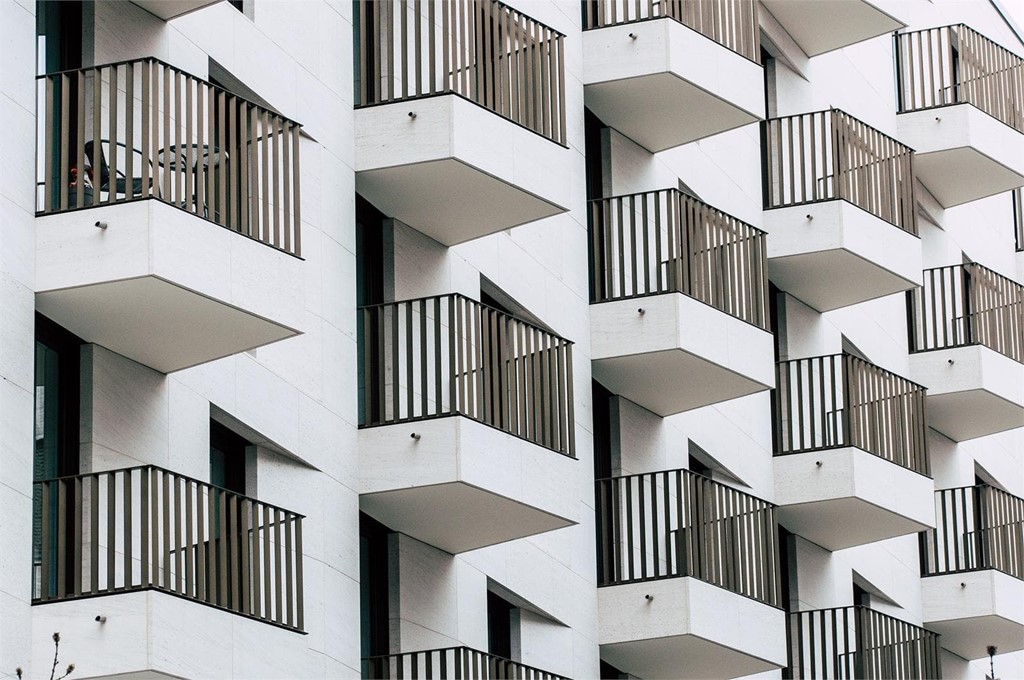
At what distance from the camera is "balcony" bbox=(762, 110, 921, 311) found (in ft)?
103

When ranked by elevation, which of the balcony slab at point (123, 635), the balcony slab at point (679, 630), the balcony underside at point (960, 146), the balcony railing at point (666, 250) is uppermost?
the balcony underside at point (960, 146)

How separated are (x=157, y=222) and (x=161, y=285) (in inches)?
18.4

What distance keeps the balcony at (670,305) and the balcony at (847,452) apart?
291 centimetres

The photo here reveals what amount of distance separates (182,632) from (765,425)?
14534mm

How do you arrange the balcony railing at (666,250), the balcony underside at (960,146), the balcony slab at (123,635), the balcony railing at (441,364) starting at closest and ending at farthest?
the balcony slab at (123,635) < the balcony railing at (441,364) < the balcony railing at (666,250) < the balcony underside at (960,146)

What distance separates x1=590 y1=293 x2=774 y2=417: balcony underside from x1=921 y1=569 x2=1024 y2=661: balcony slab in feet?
27.0

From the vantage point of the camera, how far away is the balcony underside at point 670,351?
2670cm

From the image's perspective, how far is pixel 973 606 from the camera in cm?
3462

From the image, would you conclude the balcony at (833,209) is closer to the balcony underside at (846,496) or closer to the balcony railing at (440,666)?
the balcony underside at (846,496)

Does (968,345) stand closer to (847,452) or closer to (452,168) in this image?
(847,452)

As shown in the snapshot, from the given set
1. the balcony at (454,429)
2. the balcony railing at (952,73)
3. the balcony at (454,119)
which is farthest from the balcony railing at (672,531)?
Result: the balcony railing at (952,73)

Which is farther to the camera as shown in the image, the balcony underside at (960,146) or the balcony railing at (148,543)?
the balcony underside at (960,146)

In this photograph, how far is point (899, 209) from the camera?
1296 inches

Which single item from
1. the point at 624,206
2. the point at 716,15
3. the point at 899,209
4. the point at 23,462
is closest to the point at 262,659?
the point at 23,462
